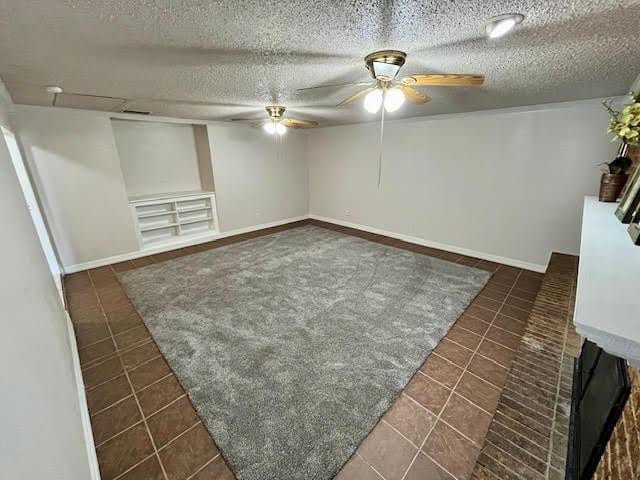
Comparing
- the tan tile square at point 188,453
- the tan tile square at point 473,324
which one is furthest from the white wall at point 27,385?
the tan tile square at point 473,324

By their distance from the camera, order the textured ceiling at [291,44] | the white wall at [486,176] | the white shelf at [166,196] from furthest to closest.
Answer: the white shelf at [166,196] → the white wall at [486,176] → the textured ceiling at [291,44]

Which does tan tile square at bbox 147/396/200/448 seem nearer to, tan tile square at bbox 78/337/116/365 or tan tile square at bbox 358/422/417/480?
tan tile square at bbox 78/337/116/365

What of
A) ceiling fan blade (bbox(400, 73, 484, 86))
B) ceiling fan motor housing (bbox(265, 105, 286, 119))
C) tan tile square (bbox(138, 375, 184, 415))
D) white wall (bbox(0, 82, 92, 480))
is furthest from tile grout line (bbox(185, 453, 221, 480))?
ceiling fan motor housing (bbox(265, 105, 286, 119))

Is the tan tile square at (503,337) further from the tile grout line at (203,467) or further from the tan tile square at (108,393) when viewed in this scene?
the tan tile square at (108,393)

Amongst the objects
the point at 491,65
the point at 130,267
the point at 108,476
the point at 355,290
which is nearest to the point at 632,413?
the point at 491,65

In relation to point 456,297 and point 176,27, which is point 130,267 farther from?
point 456,297

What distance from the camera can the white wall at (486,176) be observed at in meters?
3.19

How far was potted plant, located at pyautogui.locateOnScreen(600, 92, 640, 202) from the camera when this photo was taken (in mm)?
1847

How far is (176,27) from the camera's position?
1258 mm

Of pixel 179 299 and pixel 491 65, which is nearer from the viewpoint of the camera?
pixel 491 65

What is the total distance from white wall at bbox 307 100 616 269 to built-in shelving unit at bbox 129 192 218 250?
3.05m

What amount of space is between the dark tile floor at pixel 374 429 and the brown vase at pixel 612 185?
126cm

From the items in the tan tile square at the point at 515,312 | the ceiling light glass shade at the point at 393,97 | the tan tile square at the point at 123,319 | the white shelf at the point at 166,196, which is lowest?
the tan tile square at the point at 123,319

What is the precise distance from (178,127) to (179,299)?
3506 millimetres
